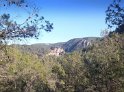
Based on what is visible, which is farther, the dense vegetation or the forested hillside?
the dense vegetation

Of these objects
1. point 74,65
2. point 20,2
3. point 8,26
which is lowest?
point 74,65

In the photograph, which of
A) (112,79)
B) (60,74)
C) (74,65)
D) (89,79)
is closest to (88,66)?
(89,79)

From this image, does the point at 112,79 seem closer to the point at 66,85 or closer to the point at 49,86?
the point at 66,85

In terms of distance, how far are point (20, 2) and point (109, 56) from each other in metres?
25.5

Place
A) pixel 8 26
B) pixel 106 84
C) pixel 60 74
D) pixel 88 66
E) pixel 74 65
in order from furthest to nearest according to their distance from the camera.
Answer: pixel 60 74 → pixel 74 65 → pixel 88 66 → pixel 106 84 → pixel 8 26

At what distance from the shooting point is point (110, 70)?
38562 mm

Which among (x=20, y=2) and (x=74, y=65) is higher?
(x=20, y=2)

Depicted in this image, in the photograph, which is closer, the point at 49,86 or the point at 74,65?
the point at 74,65

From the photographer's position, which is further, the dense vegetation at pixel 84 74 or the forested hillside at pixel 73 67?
the dense vegetation at pixel 84 74

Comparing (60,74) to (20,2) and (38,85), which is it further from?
(20,2)

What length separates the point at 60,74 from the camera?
207ft

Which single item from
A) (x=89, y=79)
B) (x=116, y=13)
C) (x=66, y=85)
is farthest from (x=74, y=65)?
(x=116, y=13)

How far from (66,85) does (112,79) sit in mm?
19406

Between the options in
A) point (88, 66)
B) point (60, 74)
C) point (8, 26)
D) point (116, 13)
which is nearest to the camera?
point (8, 26)
